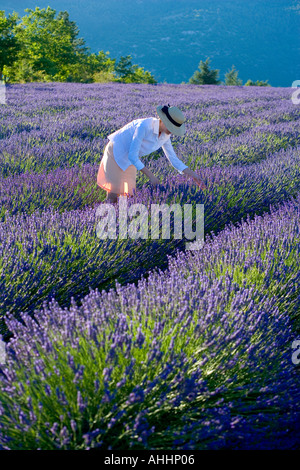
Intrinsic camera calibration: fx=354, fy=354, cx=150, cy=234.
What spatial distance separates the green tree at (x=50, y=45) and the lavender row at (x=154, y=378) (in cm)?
2623

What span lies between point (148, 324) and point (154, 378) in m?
0.27

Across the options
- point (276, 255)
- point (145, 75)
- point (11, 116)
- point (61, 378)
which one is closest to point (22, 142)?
point (11, 116)

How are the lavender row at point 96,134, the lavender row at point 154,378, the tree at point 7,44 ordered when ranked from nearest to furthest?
the lavender row at point 154,378 → the lavender row at point 96,134 → the tree at point 7,44

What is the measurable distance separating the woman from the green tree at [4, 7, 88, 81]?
79.0 ft

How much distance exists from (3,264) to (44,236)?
1.43 ft

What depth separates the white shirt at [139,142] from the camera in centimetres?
294

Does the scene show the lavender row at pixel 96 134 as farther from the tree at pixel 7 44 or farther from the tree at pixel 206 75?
the tree at pixel 206 75

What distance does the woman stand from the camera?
2.89 metres

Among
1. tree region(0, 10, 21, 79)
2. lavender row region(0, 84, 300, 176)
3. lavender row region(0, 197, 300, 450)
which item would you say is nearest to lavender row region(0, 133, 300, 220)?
lavender row region(0, 84, 300, 176)

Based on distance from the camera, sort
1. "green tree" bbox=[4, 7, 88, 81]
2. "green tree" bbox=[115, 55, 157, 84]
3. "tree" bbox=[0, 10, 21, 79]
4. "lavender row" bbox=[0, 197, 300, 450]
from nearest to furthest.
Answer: "lavender row" bbox=[0, 197, 300, 450]
"tree" bbox=[0, 10, 21, 79]
"green tree" bbox=[4, 7, 88, 81]
"green tree" bbox=[115, 55, 157, 84]

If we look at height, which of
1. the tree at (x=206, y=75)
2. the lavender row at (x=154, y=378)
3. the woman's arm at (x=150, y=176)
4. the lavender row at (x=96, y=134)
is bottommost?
the lavender row at (x=154, y=378)

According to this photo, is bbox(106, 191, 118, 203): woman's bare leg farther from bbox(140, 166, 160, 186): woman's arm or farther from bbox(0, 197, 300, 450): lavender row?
bbox(0, 197, 300, 450): lavender row

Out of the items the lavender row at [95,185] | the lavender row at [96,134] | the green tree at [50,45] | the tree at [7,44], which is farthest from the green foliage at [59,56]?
the lavender row at [95,185]

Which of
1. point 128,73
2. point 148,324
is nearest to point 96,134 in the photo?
point 148,324
